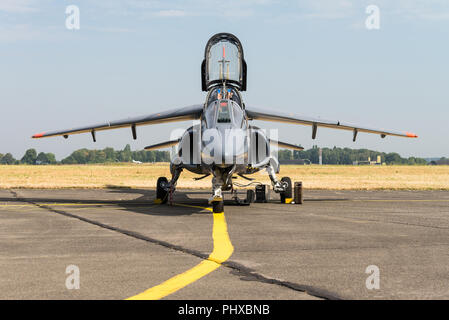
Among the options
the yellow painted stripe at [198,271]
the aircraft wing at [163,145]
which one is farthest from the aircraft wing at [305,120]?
the yellow painted stripe at [198,271]

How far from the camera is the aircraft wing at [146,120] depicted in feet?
67.1

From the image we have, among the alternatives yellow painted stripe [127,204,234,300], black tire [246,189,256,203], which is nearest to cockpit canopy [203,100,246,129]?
black tire [246,189,256,203]

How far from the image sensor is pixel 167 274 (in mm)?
6539

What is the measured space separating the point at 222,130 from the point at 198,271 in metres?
8.89

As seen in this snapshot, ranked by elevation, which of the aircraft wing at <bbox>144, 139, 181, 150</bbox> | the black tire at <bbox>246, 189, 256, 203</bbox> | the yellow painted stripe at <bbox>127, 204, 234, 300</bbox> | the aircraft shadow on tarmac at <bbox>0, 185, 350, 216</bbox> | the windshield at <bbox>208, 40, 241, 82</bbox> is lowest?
the yellow painted stripe at <bbox>127, 204, 234, 300</bbox>

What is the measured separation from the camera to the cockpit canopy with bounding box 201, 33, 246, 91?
17938 mm

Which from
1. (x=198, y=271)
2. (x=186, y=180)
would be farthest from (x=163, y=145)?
(x=186, y=180)

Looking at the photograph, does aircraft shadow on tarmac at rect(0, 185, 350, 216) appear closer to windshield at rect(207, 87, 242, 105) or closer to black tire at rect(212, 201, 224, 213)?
black tire at rect(212, 201, 224, 213)

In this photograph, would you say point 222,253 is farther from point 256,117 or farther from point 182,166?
point 256,117

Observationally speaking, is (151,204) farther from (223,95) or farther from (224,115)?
(224,115)

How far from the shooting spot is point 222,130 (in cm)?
1536

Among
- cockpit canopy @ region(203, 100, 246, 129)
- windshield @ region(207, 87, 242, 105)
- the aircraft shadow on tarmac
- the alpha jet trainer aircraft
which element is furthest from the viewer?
windshield @ region(207, 87, 242, 105)
